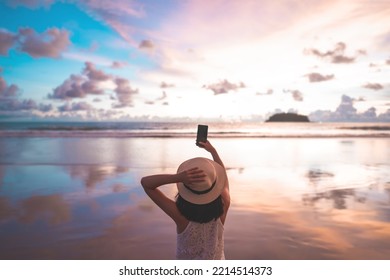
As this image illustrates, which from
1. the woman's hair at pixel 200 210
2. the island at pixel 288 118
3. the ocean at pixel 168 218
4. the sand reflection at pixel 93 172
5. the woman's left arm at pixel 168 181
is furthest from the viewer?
the island at pixel 288 118

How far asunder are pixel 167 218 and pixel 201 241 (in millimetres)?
2790

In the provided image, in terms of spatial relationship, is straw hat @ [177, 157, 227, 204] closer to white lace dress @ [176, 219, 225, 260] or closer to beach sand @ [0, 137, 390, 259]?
white lace dress @ [176, 219, 225, 260]

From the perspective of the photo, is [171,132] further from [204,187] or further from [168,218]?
[204,187]

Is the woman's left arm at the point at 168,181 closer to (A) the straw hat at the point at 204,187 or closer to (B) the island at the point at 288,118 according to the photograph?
(A) the straw hat at the point at 204,187

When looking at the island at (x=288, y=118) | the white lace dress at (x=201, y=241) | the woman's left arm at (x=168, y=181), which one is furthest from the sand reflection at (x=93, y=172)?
the island at (x=288, y=118)

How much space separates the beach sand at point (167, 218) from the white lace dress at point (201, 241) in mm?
1723

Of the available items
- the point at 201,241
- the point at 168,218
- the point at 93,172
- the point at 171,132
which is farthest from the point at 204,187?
the point at 171,132

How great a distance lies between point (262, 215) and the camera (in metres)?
4.77

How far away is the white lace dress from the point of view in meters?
1.92

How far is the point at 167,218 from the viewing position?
466 centimetres

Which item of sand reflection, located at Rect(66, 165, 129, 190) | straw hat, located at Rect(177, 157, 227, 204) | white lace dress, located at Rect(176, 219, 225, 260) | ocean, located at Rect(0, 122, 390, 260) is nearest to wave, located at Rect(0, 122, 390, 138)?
sand reflection, located at Rect(66, 165, 129, 190)

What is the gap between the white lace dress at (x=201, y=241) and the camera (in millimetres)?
1917

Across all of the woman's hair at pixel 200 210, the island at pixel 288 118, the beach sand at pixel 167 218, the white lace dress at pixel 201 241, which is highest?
the island at pixel 288 118

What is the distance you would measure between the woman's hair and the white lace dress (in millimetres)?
62
